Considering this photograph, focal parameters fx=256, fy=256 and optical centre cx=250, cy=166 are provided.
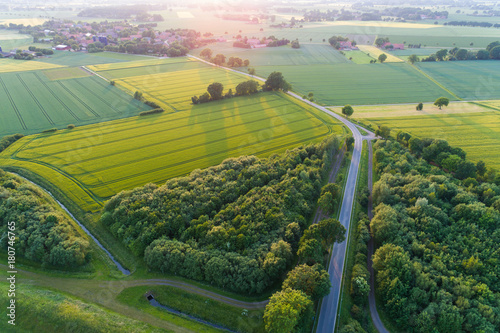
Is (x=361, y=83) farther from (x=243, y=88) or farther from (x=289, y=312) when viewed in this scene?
(x=289, y=312)

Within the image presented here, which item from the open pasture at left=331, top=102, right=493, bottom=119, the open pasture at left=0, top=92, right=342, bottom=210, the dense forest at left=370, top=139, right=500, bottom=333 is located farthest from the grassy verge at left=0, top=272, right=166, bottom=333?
the open pasture at left=331, top=102, right=493, bottom=119

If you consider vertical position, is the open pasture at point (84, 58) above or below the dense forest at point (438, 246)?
above

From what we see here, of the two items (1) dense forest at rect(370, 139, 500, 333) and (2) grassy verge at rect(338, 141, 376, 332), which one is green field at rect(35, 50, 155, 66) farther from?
(1) dense forest at rect(370, 139, 500, 333)

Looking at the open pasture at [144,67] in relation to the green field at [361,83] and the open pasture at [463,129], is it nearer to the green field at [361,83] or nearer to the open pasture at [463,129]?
the green field at [361,83]

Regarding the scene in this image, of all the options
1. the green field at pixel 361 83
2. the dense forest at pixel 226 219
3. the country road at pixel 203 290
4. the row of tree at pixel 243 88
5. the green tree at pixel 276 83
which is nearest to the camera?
the country road at pixel 203 290

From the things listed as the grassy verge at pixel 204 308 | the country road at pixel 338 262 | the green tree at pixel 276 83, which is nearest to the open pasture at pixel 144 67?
the green tree at pixel 276 83

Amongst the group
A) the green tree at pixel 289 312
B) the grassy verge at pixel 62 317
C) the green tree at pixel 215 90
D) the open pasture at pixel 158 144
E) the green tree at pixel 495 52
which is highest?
the green tree at pixel 495 52
